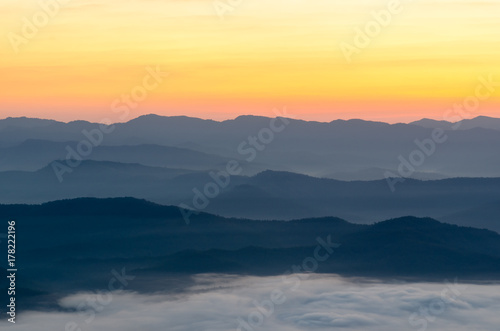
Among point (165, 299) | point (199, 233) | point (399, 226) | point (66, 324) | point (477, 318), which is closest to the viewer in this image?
point (66, 324)

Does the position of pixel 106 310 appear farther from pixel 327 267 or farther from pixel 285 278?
pixel 327 267

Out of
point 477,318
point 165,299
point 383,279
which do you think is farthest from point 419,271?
point 165,299

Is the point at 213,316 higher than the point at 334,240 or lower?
lower

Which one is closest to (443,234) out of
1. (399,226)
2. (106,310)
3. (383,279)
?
(399,226)

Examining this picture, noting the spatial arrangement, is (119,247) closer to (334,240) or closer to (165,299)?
(334,240)

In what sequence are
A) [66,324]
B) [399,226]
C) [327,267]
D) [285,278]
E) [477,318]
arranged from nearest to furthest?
[66,324], [477,318], [285,278], [327,267], [399,226]

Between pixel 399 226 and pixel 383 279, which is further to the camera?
pixel 399 226

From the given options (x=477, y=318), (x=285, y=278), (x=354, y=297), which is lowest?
(x=477, y=318)
